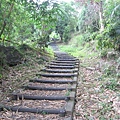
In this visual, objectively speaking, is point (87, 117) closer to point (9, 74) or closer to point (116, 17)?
point (9, 74)

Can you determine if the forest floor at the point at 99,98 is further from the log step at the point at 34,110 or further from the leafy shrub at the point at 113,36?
the leafy shrub at the point at 113,36

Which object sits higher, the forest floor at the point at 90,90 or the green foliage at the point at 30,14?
the green foliage at the point at 30,14

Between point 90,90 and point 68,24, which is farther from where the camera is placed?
point 68,24

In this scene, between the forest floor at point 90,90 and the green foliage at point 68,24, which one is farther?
the green foliage at point 68,24

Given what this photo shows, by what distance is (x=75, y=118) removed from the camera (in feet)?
11.0

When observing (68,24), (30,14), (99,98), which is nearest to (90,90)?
(99,98)

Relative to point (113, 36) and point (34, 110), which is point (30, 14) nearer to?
point (34, 110)

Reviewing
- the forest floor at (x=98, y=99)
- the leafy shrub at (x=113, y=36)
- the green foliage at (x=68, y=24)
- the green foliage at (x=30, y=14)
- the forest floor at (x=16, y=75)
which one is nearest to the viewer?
the forest floor at (x=98, y=99)

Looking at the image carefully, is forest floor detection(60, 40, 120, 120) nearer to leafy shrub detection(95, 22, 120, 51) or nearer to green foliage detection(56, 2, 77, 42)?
leafy shrub detection(95, 22, 120, 51)

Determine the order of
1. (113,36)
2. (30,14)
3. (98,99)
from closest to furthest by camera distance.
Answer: (98,99), (30,14), (113,36)

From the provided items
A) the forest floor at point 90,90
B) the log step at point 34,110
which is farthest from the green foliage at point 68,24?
the log step at point 34,110

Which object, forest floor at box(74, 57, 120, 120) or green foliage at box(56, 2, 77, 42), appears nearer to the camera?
forest floor at box(74, 57, 120, 120)

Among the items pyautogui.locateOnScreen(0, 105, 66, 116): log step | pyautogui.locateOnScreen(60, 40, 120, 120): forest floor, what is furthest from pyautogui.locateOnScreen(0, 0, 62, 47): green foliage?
pyautogui.locateOnScreen(0, 105, 66, 116): log step

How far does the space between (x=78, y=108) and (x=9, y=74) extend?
2.64 metres
